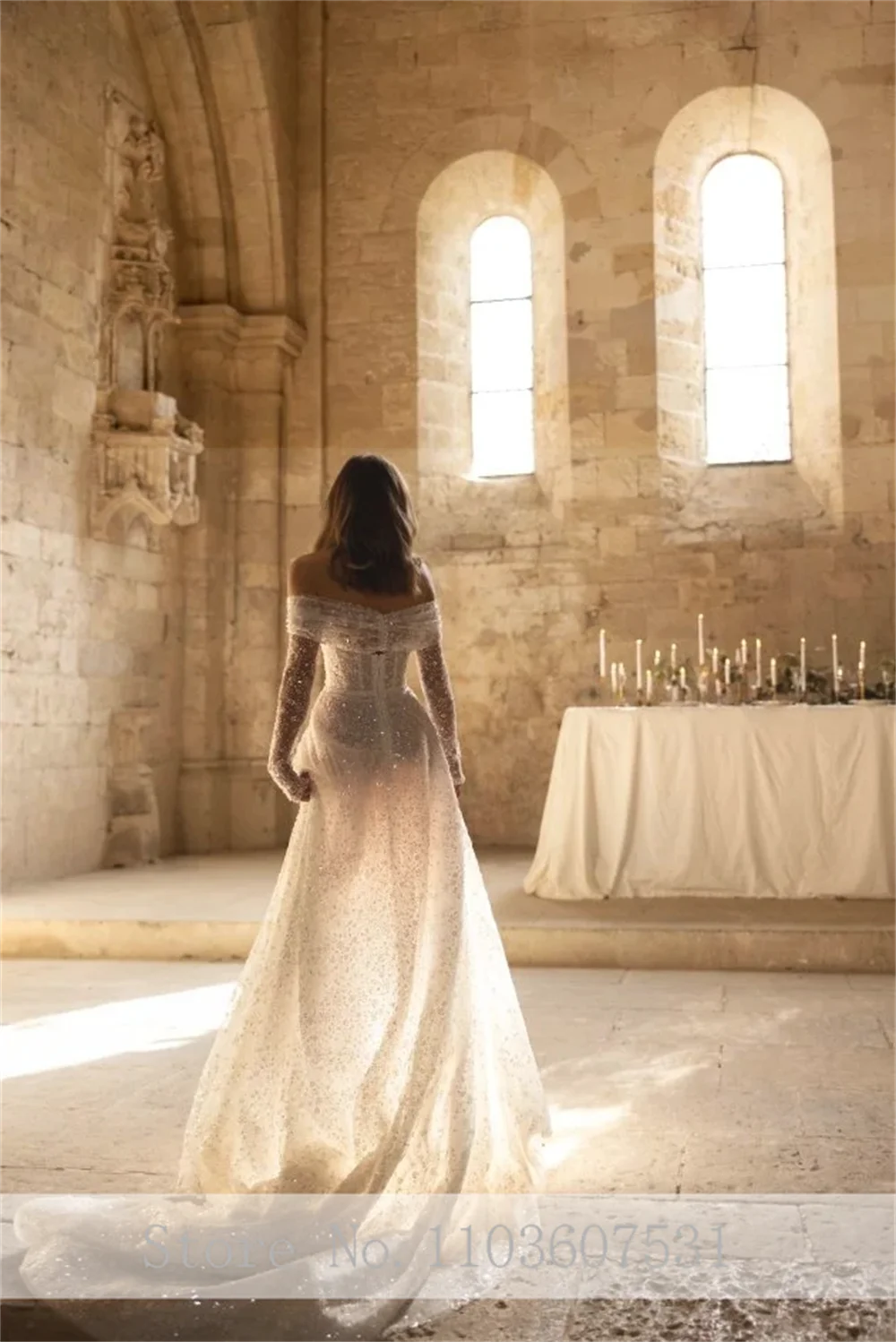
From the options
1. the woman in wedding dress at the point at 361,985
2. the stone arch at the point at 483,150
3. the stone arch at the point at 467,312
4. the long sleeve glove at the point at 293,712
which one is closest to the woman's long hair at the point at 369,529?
the woman in wedding dress at the point at 361,985

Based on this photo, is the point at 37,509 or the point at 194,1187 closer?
the point at 194,1187

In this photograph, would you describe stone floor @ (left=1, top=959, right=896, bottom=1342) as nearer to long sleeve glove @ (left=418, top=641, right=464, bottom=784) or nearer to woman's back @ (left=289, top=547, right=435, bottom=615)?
long sleeve glove @ (left=418, top=641, right=464, bottom=784)

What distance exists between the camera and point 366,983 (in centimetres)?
282

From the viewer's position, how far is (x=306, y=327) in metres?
10.1

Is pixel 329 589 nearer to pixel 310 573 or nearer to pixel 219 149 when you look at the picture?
pixel 310 573

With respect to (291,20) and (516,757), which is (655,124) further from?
(516,757)

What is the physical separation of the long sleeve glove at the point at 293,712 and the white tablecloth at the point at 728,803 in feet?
11.9

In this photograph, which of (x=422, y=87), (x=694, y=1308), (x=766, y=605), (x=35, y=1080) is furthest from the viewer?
(x=422, y=87)

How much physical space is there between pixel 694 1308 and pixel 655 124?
29.7 feet

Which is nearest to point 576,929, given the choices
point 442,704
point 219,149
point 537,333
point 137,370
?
point 442,704

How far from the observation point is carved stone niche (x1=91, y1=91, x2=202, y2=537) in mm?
8445

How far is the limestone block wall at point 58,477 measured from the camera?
752cm

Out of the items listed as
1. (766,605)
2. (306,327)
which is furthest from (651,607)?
(306,327)

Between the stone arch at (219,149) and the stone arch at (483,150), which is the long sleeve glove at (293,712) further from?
the stone arch at (483,150)
